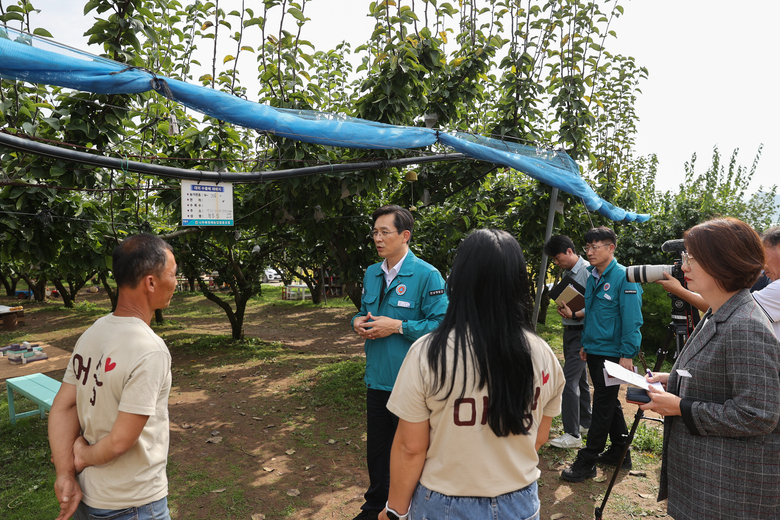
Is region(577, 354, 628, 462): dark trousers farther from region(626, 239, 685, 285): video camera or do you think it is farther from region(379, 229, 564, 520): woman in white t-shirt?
region(379, 229, 564, 520): woman in white t-shirt

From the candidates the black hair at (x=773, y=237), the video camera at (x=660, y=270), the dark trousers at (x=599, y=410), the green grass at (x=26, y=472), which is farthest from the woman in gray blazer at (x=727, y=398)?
the green grass at (x=26, y=472)

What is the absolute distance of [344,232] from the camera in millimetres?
6578

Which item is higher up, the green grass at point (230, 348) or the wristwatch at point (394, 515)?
the wristwatch at point (394, 515)

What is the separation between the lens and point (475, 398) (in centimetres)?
146

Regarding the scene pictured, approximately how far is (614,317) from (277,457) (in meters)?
3.40

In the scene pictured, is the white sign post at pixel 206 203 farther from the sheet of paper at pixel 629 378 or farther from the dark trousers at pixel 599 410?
the dark trousers at pixel 599 410

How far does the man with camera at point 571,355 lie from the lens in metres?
4.42

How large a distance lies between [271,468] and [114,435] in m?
3.01

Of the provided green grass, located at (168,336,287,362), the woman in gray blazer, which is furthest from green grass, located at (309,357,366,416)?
the woman in gray blazer

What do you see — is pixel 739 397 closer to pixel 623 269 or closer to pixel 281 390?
pixel 623 269

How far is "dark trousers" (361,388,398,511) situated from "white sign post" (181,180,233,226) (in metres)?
1.97

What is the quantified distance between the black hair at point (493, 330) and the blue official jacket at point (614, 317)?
2.62 metres

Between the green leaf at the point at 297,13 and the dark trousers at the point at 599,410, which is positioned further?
the green leaf at the point at 297,13

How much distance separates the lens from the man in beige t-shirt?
1599mm
